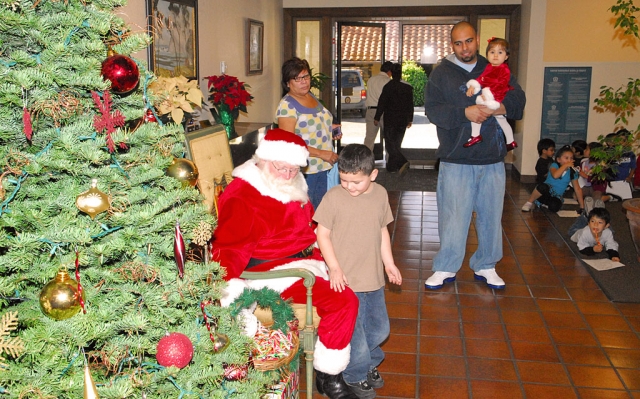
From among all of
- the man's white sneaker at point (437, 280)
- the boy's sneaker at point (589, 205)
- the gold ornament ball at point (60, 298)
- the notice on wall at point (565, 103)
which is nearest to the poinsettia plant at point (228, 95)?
the man's white sneaker at point (437, 280)

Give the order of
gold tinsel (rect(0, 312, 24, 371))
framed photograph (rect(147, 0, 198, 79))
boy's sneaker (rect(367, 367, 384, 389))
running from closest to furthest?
gold tinsel (rect(0, 312, 24, 371)), boy's sneaker (rect(367, 367, 384, 389)), framed photograph (rect(147, 0, 198, 79))

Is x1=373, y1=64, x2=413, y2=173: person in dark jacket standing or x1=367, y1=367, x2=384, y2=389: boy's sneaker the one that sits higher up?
x1=373, y1=64, x2=413, y2=173: person in dark jacket standing

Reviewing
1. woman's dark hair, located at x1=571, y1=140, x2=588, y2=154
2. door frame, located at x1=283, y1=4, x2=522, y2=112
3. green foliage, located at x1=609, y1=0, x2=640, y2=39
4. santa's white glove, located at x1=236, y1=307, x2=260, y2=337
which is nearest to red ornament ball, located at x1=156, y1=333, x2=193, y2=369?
santa's white glove, located at x1=236, y1=307, x2=260, y2=337

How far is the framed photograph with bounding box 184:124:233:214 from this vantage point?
11.7 ft

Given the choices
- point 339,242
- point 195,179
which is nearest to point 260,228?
point 339,242

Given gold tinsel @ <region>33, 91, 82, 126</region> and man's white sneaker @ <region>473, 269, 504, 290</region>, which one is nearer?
gold tinsel @ <region>33, 91, 82, 126</region>

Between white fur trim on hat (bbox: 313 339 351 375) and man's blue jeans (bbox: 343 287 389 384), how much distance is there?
Result: 111 millimetres

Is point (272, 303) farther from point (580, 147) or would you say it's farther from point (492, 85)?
point (580, 147)

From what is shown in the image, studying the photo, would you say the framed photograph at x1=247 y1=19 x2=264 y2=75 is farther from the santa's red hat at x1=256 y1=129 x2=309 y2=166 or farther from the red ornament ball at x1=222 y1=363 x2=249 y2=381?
the red ornament ball at x1=222 y1=363 x2=249 y2=381

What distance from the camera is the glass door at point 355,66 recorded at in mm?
9617

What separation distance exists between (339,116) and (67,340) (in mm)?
8533

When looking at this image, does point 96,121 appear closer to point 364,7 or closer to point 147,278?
point 147,278

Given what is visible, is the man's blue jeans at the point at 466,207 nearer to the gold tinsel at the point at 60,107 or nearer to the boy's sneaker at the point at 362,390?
the boy's sneaker at the point at 362,390

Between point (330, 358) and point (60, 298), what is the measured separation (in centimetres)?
166
